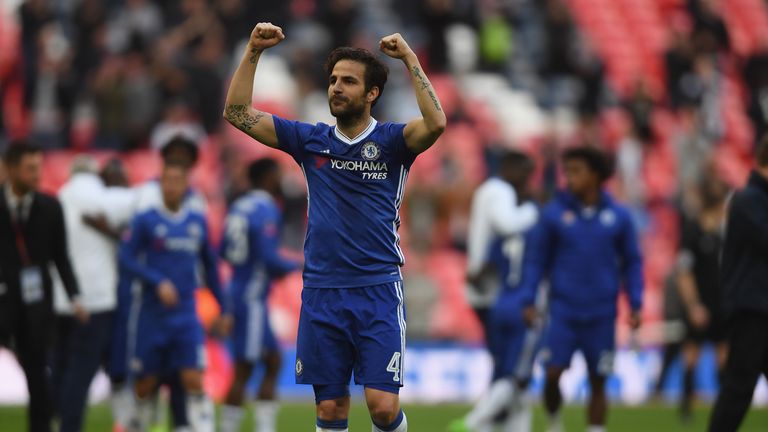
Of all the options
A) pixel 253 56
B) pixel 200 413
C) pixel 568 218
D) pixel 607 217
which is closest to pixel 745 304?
pixel 607 217

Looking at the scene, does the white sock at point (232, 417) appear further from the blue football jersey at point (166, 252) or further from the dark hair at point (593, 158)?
the dark hair at point (593, 158)

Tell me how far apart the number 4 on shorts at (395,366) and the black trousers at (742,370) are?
107 inches

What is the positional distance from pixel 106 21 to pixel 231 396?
12.2 metres

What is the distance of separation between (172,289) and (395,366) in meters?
3.34

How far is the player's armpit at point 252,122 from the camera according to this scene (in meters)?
8.30

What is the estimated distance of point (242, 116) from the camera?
327 inches

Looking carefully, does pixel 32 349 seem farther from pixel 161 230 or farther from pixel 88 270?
pixel 88 270

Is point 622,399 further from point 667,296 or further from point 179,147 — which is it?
point 179,147

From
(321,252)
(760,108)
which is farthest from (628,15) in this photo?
(321,252)

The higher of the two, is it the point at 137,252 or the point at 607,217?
the point at 607,217

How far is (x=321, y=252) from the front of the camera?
8.25 meters

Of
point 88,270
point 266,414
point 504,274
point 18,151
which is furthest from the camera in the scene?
point 504,274

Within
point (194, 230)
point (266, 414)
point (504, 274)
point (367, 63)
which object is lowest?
point (266, 414)

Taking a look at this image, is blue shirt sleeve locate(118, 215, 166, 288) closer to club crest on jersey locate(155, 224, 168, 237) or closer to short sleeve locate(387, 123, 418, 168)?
club crest on jersey locate(155, 224, 168, 237)
